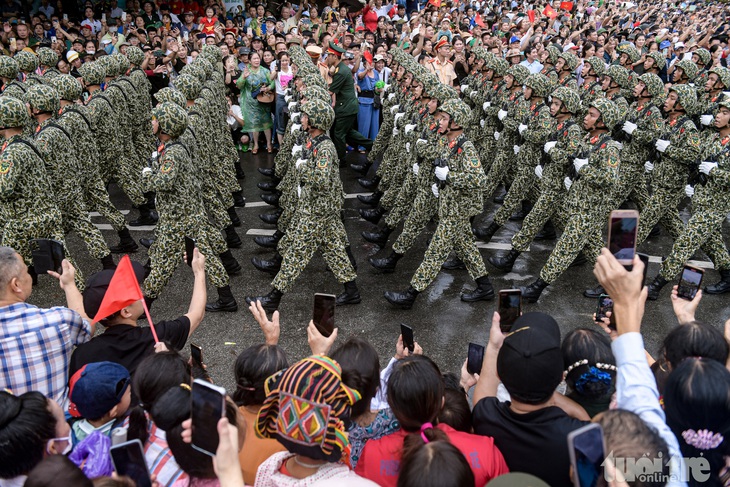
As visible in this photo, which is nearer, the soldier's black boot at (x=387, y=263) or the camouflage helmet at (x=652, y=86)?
the soldier's black boot at (x=387, y=263)

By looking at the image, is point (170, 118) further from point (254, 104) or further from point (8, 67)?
point (254, 104)

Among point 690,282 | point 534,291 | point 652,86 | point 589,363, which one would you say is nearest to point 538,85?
point 652,86

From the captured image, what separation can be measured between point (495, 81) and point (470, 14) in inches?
378

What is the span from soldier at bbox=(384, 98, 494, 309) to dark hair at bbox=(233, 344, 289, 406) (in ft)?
9.78

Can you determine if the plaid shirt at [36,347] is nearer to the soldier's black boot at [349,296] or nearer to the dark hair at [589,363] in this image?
the dark hair at [589,363]

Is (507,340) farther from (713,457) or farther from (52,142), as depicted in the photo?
(52,142)

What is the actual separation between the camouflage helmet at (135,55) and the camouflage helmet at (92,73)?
1.74m

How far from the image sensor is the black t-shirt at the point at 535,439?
2.24m

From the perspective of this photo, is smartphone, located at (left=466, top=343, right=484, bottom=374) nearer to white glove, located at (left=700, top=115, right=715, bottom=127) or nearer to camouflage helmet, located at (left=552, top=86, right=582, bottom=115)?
camouflage helmet, located at (left=552, top=86, right=582, bottom=115)

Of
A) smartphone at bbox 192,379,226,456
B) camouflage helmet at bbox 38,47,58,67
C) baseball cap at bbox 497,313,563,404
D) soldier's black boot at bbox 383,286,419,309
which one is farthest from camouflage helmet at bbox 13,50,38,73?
baseball cap at bbox 497,313,563,404

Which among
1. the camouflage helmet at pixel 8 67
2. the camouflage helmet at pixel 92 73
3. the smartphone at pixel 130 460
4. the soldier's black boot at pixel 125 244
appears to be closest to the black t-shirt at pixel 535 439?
the smartphone at pixel 130 460

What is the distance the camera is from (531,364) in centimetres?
231

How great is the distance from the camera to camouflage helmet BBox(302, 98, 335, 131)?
5.39 m

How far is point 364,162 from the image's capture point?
32.3 feet
